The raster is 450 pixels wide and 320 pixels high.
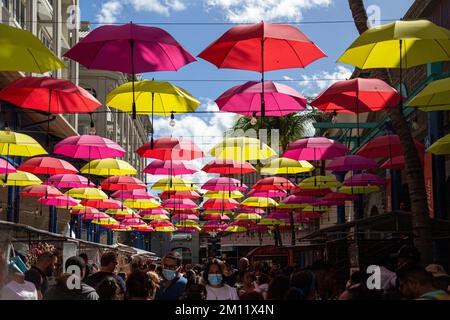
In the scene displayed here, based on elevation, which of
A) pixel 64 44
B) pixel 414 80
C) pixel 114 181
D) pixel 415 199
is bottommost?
pixel 415 199

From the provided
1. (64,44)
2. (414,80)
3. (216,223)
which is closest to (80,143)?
(414,80)

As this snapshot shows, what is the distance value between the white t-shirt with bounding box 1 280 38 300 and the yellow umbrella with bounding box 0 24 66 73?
9.93 ft

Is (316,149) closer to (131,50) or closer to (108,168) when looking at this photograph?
(108,168)

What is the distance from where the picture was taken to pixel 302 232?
6234cm

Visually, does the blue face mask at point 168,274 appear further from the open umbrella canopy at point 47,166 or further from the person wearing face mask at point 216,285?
the open umbrella canopy at point 47,166

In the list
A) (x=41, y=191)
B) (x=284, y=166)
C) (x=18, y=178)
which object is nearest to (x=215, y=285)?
(x=284, y=166)

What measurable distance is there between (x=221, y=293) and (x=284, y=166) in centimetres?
1256

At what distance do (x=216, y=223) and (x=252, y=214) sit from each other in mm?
14092

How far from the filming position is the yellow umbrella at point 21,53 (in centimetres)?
960

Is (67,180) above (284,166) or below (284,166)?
below

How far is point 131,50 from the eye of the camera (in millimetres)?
11617

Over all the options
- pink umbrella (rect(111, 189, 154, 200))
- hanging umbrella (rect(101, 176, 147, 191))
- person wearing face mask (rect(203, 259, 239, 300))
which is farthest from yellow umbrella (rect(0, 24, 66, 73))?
pink umbrella (rect(111, 189, 154, 200))
